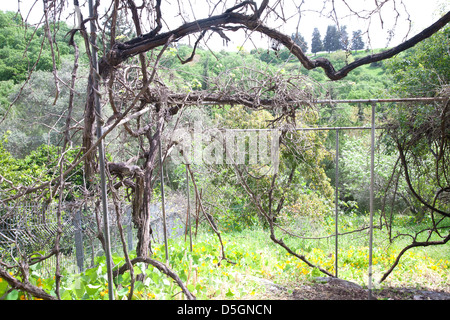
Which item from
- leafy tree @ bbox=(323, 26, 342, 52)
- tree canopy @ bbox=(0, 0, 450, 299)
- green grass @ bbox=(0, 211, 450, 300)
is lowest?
green grass @ bbox=(0, 211, 450, 300)

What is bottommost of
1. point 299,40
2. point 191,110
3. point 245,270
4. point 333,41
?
point 245,270

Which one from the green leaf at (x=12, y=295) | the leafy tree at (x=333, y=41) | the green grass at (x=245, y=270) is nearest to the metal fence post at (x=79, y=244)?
the green grass at (x=245, y=270)

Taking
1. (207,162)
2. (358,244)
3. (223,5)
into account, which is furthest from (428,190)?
(223,5)

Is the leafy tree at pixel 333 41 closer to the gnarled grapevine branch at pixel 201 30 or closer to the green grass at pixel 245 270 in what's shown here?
the gnarled grapevine branch at pixel 201 30

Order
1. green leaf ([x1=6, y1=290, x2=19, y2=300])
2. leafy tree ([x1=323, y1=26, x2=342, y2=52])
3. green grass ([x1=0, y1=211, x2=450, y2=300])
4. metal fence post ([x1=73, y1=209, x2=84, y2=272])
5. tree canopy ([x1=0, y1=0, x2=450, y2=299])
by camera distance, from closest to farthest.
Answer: tree canopy ([x1=0, y1=0, x2=450, y2=299]) < green leaf ([x1=6, y1=290, x2=19, y2=300]) < green grass ([x1=0, y1=211, x2=450, y2=300]) < leafy tree ([x1=323, y1=26, x2=342, y2=52]) < metal fence post ([x1=73, y1=209, x2=84, y2=272])

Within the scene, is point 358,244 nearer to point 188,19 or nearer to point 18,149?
point 188,19

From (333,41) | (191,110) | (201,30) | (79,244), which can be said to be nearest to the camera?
(201,30)

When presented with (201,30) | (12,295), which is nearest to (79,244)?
(12,295)

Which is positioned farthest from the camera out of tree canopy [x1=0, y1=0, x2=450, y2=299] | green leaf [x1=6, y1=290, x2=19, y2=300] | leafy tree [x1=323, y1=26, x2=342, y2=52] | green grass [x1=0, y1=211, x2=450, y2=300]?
leafy tree [x1=323, y1=26, x2=342, y2=52]

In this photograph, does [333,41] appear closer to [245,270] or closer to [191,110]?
[191,110]

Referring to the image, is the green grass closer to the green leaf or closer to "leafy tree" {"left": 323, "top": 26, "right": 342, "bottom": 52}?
the green leaf

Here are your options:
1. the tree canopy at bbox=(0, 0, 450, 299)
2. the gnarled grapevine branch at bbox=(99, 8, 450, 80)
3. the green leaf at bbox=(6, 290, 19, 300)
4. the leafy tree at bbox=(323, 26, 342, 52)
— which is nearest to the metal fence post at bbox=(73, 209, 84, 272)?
the tree canopy at bbox=(0, 0, 450, 299)

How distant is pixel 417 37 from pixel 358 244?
12.0 feet

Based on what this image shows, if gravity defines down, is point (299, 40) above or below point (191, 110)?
above
